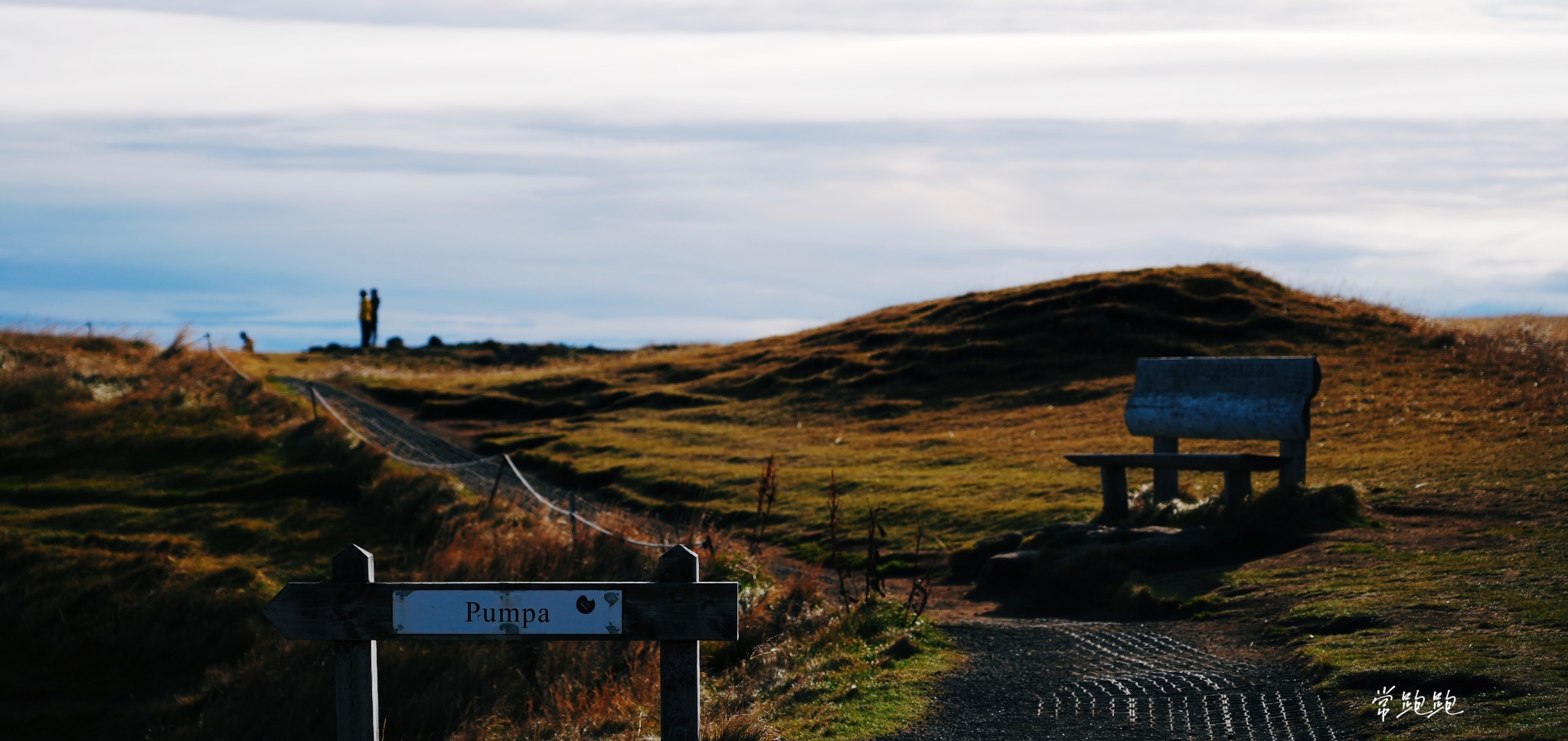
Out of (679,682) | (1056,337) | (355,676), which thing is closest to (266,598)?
(355,676)

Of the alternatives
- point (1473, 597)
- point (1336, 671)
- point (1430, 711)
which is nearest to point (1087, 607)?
point (1473, 597)

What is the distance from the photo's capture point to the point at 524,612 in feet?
18.9

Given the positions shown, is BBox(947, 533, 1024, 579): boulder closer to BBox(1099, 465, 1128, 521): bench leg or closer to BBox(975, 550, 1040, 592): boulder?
BBox(975, 550, 1040, 592): boulder

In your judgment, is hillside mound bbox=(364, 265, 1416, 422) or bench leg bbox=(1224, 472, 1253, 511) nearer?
bench leg bbox=(1224, 472, 1253, 511)

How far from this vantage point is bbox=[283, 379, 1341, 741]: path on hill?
7.19 m

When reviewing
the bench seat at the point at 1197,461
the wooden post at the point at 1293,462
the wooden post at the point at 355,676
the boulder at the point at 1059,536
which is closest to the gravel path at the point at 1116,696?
the wooden post at the point at 355,676

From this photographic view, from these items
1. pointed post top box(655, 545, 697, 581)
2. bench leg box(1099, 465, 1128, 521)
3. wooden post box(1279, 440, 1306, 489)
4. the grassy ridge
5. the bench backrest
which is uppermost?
the bench backrest

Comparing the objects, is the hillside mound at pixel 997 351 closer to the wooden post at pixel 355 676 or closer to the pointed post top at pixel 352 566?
the wooden post at pixel 355 676

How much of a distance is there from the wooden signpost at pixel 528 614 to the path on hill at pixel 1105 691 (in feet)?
6.95

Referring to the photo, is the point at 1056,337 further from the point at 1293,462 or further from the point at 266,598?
the point at 266,598

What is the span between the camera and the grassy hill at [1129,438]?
9055 mm

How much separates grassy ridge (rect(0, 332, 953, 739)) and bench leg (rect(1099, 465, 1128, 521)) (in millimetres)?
5482

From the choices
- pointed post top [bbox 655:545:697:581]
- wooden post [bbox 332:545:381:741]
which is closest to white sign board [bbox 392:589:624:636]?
pointed post top [bbox 655:545:697:581]

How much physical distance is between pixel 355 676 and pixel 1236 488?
11231 mm
